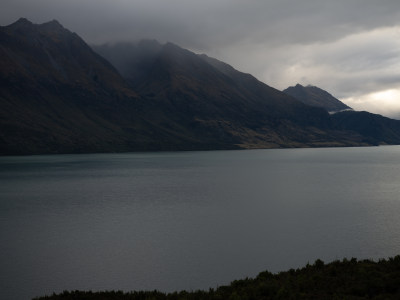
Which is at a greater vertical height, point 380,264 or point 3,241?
point 380,264

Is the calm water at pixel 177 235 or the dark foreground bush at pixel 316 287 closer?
the dark foreground bush at pixel 316 287

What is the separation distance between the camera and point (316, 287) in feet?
93.6

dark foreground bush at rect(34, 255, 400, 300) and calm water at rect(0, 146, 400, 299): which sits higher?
dark foreground bush at rect(34, 255, 400, 300)

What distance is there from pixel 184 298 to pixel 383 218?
5418cm

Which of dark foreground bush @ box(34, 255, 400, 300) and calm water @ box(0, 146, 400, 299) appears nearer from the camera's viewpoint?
dark foreground bush @ box(34, 255, 400, 300)

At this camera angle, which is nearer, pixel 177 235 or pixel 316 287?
pixel 316 287

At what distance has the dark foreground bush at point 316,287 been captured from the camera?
87.1 ft

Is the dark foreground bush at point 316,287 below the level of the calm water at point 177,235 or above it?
above

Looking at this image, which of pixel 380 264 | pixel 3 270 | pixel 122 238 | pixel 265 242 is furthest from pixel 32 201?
pixel 380 264

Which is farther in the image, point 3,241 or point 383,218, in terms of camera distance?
point 383,218

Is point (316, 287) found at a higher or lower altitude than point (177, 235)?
higher

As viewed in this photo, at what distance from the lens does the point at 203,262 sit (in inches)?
1834

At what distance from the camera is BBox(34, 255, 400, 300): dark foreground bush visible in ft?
87.1

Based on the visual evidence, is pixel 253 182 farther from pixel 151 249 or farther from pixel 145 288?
pixel 145 288
